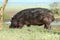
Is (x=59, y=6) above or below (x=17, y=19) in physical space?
below

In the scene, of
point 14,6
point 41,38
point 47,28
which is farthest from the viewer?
point 14,6

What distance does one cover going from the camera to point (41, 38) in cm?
885

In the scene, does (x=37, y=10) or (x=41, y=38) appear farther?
(x=37, y=10)

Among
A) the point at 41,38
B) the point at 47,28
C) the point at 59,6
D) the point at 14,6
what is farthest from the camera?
the point at 14,6

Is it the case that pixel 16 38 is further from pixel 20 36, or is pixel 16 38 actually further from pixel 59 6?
pixel 59 6

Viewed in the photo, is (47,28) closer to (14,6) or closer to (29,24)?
(29,24)

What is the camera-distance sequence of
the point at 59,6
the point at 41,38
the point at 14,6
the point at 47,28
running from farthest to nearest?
the point at 14,6 < the point at 59,6 < the point at 47,28 < the point at 41,38

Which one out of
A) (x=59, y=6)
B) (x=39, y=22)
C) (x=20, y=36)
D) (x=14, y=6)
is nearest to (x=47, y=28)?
(x=39, y=22)

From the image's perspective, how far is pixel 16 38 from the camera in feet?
29.2

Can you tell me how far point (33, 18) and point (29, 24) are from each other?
0.36 meters

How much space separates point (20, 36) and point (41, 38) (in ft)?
2.39

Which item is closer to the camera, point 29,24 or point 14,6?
point 29,24

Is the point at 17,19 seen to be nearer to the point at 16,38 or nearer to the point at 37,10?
the point at 37,10

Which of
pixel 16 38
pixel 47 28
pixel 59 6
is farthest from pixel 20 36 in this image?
pixel 59 6
